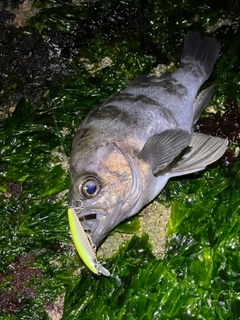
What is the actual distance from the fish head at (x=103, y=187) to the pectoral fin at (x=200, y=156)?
1.33 ft

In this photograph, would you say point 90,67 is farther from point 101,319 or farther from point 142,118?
point 101,319

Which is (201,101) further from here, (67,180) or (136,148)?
(67,180)

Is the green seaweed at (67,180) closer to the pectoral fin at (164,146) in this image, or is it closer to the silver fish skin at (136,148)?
the silver fish skin at (136,148)

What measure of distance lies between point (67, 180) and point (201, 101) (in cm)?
118

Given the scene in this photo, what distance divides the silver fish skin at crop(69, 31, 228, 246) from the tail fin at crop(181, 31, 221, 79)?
0.08 m

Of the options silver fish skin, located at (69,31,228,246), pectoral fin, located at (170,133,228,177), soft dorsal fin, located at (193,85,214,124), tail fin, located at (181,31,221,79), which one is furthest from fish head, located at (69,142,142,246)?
tail fin, located at (181,31,221,79)

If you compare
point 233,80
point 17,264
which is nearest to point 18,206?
point 17,264

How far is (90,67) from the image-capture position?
14.7 ft

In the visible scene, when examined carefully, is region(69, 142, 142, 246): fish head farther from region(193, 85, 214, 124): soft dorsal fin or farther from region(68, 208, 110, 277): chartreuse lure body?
region(193, 85, 214, 124): soft dorsal fin

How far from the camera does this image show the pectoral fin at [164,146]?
338cm

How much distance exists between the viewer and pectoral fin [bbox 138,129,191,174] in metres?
3.38

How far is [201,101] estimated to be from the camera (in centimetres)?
389

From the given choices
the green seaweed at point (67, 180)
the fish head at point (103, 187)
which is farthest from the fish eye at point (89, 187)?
the green seaweed at point (67, 180)

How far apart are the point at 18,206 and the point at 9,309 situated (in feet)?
2.47
